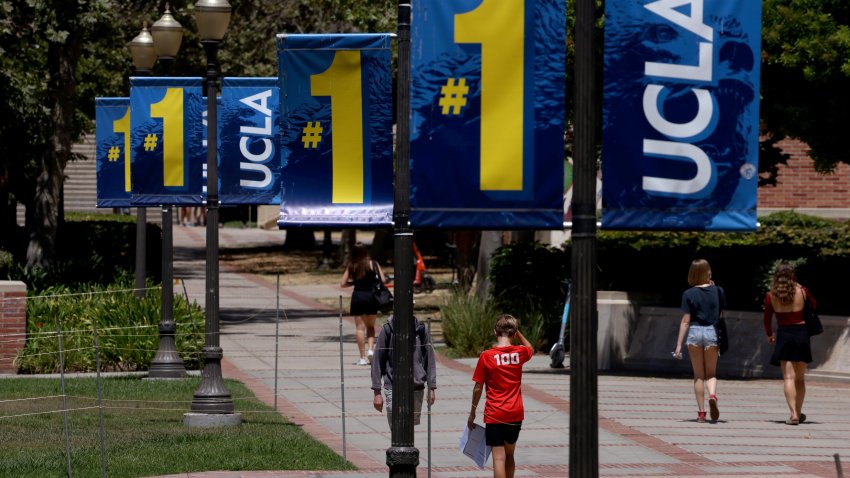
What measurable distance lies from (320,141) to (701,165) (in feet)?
8.28

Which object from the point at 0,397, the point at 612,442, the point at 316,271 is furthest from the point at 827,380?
the point at 316,271

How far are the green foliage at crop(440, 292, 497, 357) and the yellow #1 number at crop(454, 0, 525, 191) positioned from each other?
13.1m

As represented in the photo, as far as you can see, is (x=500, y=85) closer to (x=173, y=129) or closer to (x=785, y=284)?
(x=785, y=284)

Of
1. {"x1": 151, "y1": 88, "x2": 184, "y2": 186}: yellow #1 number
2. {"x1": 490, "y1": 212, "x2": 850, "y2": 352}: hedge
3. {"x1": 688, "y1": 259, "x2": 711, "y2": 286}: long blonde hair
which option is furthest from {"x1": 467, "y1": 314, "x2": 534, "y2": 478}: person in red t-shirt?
{"x1": 490, "y1": 212, "x2": 850, "y2": 352}: hedge

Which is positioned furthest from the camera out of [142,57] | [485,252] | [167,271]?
[485,252]

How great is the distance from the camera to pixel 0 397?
16125 mm

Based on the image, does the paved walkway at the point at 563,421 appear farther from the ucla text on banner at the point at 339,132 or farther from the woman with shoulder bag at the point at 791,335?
the ucla text on banner at the point at 339,132

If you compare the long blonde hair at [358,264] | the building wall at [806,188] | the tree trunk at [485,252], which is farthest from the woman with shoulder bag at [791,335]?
the building wall at [806,188]

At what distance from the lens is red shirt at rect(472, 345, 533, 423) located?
10.4 metres

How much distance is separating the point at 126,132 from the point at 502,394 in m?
10.4

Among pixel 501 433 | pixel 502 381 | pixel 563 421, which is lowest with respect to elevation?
pixel 563 421

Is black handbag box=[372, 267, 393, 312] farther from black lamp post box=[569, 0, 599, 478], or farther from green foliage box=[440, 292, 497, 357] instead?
black lamp post box=[569, 0, 599, 478]

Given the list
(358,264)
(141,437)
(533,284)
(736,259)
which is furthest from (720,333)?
(533,284)

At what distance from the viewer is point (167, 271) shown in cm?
1794
